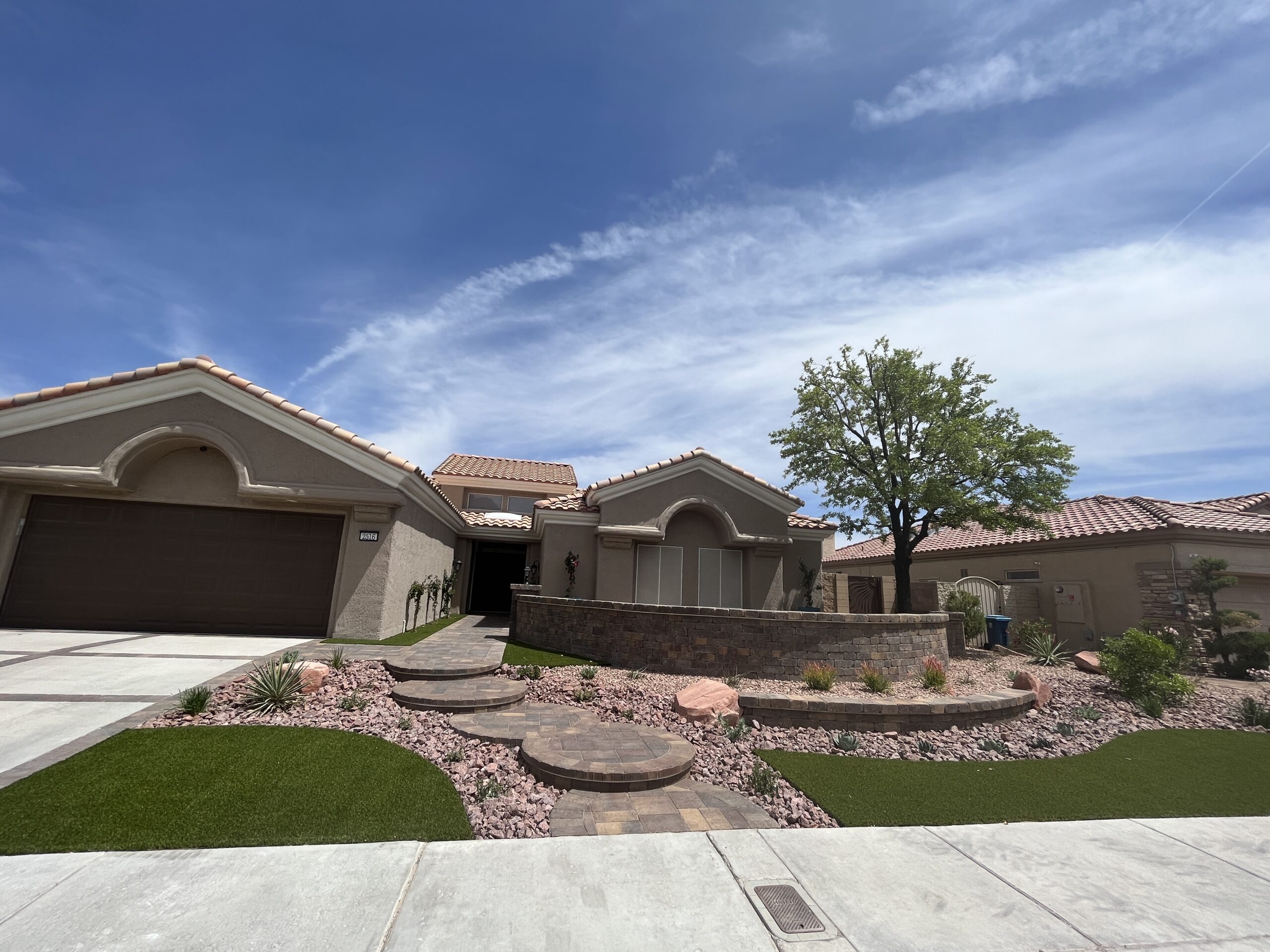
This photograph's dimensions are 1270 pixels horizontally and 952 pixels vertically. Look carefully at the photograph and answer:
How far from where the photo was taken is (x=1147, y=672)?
10492mm

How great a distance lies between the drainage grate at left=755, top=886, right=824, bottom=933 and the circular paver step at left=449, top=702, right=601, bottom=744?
11.4ft

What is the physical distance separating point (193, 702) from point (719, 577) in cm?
1316

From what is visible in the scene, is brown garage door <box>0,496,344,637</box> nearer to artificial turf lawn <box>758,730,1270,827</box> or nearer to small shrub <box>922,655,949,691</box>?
artificial turf lawn <box>758,730,1270,827</box>

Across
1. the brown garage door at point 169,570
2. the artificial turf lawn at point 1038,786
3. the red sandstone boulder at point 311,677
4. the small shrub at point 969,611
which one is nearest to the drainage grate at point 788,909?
the artificial turf lawn at point 1038,786

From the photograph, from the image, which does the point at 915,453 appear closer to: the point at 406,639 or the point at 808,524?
the point at 808,524

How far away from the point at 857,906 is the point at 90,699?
8626 mm

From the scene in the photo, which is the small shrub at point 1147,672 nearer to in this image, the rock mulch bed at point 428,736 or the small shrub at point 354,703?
the rock mulch bed at point 428,736

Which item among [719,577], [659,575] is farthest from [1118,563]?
[659,575]

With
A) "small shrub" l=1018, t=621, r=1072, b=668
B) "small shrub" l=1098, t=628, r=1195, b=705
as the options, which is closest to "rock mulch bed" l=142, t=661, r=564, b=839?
"small shrub" l=1098, t=628, r=1195, b=705

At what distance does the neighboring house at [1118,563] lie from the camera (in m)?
15.0

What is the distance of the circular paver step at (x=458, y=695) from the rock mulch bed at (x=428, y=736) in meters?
0.14

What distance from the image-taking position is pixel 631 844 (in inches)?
170

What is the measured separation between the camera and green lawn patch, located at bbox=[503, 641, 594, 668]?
33.3 ft

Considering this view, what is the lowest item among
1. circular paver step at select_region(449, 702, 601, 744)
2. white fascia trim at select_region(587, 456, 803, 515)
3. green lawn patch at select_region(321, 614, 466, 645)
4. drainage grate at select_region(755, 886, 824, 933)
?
drainage grate at select_region(755, 886, 824, 933)
